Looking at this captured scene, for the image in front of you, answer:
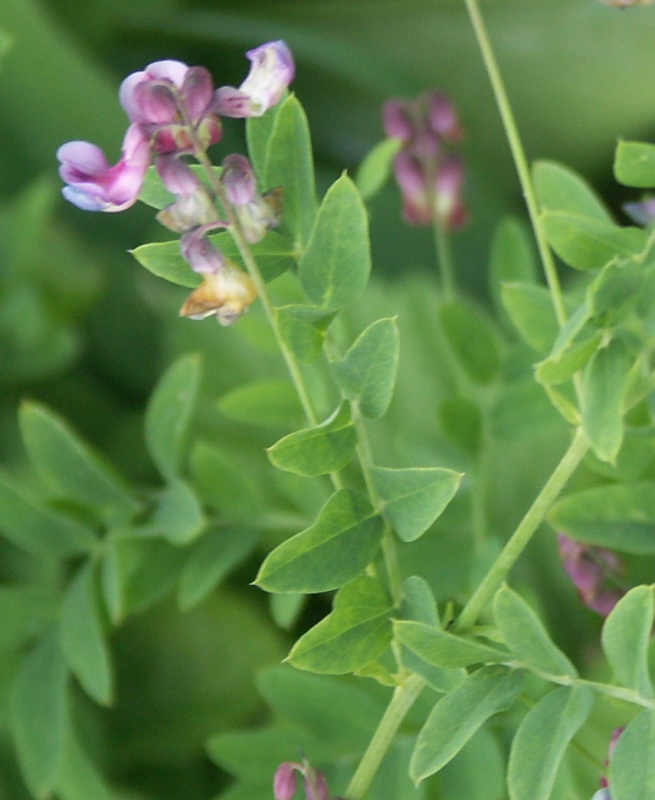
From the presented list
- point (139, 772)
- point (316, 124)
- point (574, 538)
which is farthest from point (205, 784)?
point (316, 124)

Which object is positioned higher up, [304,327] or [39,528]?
[304,327]

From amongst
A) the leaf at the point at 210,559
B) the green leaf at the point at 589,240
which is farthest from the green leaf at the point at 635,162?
the leaf at the point at 210,559

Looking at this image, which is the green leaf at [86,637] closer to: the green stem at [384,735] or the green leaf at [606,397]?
the green stem at [384,735]

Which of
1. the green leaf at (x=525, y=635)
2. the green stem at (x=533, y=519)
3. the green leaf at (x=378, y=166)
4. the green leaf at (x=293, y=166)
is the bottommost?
the green leaf at (x=525, y=635)

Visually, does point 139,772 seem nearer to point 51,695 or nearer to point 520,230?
point 51,695

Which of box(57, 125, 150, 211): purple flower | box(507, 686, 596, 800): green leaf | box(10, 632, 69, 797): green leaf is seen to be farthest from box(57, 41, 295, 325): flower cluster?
box(10, 632, 69, 797): green leaf

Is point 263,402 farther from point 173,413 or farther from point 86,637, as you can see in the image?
point 86,637

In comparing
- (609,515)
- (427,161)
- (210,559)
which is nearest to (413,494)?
(609,515)
